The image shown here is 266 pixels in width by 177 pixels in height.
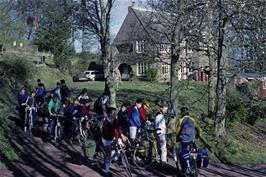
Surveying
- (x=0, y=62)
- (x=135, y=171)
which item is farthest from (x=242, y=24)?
(x=0, y=62)

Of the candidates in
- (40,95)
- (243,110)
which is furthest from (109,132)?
(243,110)

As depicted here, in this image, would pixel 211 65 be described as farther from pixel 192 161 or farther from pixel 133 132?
pixel 192 161

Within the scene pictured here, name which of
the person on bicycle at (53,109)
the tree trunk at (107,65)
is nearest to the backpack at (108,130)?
the person on bicycle at (53,109)

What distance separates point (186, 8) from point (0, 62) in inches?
786

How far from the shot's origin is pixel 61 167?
13375mm

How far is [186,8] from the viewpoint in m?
18.0

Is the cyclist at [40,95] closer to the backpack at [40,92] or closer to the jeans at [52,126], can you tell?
the backpack at [40,92]

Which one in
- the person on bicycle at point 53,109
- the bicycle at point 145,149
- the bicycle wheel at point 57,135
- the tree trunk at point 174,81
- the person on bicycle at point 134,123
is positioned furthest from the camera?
the tree trunk at point 174,81

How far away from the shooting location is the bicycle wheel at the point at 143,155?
13492 mm

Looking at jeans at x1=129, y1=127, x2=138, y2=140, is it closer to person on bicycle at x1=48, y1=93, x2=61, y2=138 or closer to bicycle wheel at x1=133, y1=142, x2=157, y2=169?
bicycle wheel at x1=133, y1=142, x2=157, y2=169

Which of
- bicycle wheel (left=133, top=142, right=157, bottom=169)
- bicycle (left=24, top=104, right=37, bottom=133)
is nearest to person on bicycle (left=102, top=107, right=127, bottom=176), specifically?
bicycle wheel (left=133, top=142, right=157, bottom=169)

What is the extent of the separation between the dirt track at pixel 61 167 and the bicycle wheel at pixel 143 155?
→ 0.32m

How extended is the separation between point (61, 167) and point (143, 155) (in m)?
2.53

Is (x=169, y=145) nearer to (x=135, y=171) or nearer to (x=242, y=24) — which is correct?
(x=135, y=171)
